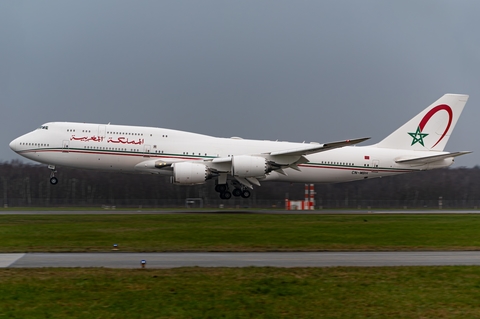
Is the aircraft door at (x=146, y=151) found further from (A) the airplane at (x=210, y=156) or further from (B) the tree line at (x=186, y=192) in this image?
(B) the tree line at (x=186, y=192)

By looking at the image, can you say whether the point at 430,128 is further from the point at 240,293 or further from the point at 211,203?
the point at 240,293

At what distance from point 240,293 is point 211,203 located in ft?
140

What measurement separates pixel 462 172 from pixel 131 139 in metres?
52.1

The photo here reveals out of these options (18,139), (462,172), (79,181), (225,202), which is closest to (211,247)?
(18,139)

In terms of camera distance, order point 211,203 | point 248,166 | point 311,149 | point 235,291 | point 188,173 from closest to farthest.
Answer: point 235,291 < point 188,173 < point 248,166 < point 311,149 < point 211,203

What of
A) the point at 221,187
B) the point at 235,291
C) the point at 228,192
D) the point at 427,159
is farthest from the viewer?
the point at 427,159

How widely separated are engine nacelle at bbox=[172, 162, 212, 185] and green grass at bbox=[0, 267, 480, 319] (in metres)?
23.8

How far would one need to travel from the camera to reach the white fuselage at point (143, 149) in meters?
39.8

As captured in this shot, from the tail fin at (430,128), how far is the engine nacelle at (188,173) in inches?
603

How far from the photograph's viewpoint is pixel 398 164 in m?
45.1

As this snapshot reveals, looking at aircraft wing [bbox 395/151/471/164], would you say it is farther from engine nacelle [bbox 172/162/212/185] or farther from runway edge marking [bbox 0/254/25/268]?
runway edge marking [bbox 0/254/25/268]

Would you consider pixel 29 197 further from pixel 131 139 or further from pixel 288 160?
pixel 288 160

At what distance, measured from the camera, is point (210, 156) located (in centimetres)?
4191

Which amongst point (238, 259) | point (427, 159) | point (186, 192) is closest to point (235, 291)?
point (238, 259)
